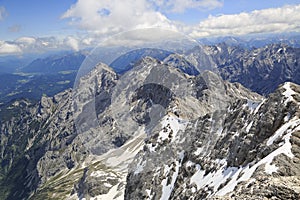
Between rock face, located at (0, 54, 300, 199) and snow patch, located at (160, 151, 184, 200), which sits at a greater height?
rock face, located at (0, 54, 300, 199)

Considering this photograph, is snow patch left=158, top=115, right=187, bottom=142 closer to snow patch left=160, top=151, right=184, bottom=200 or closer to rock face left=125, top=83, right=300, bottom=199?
rock face left=125, top=83, right=300, bottom=199

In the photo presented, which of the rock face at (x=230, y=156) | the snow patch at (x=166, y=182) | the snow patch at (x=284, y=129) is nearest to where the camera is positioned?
the rock face at (x=230, y=156)

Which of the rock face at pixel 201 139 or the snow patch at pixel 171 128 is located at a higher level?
the rock face at pixel 201 139

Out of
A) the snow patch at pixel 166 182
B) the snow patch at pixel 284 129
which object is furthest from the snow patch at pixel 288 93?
the snow patch at pixel 166 182

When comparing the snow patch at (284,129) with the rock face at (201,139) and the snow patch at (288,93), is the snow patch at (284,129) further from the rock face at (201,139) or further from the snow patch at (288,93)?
the snow patch at (288,93)

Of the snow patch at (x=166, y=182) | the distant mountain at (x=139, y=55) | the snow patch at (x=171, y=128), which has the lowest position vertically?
the snow patch at (x=166, y=182)

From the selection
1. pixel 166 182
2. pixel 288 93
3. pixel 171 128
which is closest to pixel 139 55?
pixel 288 93

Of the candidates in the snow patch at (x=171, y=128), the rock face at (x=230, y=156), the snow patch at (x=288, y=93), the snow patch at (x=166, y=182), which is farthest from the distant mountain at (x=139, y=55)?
the snow patch at (x=171, y=128)

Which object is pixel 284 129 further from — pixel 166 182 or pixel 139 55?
pixel 166 182

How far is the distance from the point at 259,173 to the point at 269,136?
18.6 metres

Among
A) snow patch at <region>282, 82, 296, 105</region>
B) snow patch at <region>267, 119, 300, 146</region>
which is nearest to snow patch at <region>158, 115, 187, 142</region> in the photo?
snow patch at <region>282, 82, 296, 105</region>

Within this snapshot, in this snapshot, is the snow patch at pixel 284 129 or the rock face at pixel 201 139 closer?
the rock face at pixel 201 139

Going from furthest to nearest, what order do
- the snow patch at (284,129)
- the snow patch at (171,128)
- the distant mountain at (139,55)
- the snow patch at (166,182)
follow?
1. the snow patch at (171,128)
2. the snow patch at (166,182)
3. the snow patch at (284,129)
4. the distant mountain at (139,55)

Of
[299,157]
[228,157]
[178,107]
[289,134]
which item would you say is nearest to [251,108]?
[228,157]
